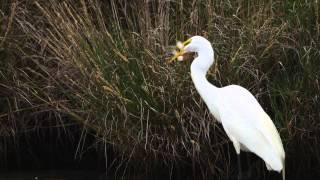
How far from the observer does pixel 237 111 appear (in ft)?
17.5

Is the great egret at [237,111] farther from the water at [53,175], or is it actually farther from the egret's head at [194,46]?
the water at [53,175]

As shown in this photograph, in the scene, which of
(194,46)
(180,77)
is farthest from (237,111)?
(180,77)

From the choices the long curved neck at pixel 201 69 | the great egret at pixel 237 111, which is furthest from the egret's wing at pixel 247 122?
the long curved neck at pixel 201 69

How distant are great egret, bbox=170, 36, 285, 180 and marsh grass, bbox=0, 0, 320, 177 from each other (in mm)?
409

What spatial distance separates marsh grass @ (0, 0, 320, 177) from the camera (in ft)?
19.2

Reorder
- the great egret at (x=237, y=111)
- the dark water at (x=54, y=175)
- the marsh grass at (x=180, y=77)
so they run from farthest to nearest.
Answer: the dark water at (x=54, y=175), the marsh grass at (x=180, y=77), the great egret at (x=237, y=111)

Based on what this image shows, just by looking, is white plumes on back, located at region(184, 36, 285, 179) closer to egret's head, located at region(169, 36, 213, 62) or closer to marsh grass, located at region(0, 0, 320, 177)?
egret's head, located at region(169, 36, 213, 62)

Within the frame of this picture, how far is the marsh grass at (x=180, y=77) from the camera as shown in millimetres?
5848

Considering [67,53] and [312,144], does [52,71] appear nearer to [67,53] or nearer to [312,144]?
[67,53]

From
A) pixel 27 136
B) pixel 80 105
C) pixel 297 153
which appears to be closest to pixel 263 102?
pixel 297 153

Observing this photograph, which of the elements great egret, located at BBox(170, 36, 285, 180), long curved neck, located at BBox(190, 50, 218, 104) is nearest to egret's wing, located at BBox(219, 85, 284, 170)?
great egret, located at BBox(170, 36, 285, 180)

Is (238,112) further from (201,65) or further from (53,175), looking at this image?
(53,175)

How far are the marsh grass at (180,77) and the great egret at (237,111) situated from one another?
41cm

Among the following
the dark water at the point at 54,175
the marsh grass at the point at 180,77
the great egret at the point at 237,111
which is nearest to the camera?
the great egret at the point at 237,111
